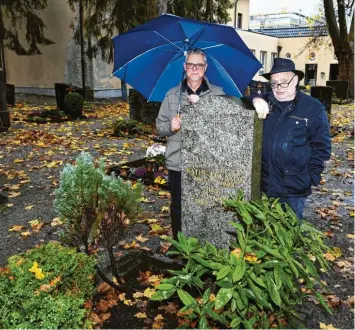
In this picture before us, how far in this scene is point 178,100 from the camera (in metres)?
3.51

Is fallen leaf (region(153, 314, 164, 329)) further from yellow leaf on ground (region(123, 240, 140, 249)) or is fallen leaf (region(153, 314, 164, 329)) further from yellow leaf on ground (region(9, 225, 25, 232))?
yellow leaf on ground (region(9, 225, 25, 232))

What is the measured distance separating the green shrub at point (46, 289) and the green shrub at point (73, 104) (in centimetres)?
1176

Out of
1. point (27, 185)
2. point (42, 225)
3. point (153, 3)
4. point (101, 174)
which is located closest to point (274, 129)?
point (101, 174)

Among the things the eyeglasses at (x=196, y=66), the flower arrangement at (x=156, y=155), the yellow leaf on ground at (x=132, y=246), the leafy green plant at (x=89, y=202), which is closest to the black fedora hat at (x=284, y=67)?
the eyeglasses at (x=196, y=66)

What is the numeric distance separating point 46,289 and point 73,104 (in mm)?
12289

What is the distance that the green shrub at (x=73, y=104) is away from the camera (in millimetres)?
13891

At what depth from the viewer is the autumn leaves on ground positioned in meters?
3.31

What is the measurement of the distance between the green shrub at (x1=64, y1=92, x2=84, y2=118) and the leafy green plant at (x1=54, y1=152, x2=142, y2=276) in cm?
1133

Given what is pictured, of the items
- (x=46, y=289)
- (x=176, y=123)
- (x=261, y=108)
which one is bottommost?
(x=46, y=289)

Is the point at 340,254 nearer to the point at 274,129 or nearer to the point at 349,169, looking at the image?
the point at 274,129

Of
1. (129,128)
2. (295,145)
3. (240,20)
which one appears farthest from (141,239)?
(240,20)

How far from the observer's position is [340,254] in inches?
171

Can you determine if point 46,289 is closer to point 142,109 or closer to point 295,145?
point 295,145

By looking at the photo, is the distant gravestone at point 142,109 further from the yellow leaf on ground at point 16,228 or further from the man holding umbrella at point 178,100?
the man holding umbrella at point 178,100
